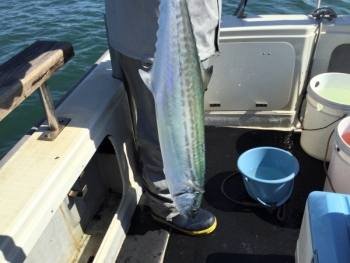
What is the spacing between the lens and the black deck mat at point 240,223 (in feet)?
6.59

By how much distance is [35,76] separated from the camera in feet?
4.78

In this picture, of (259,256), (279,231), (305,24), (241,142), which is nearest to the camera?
(259,256)

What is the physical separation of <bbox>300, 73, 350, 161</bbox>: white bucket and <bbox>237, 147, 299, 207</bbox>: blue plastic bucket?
Answer: 39 centimetres

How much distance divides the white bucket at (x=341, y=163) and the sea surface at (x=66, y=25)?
3.61 meters

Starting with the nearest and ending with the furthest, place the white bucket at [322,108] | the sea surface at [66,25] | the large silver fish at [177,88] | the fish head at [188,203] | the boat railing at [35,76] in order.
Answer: the large silver fish at [177,88] → the boat railing at [35,76] → the fish head at [188,203] → the white bucket at [322,108] → the sea surface at [66,25]

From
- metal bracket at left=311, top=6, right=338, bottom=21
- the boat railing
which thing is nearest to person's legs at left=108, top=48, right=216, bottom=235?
the boat railing

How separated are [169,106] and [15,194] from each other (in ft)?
2.45

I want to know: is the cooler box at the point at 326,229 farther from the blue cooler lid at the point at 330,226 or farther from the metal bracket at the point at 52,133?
the metal bracket at the point at 52,133

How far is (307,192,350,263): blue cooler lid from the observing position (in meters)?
1.21

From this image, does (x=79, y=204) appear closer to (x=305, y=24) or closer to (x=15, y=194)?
(x=15, y=194)

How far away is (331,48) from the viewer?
262 centimetres

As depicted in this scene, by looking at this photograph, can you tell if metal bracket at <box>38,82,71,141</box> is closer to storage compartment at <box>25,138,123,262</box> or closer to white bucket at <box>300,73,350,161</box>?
storage compartment at <box>25,138,123,262</box>

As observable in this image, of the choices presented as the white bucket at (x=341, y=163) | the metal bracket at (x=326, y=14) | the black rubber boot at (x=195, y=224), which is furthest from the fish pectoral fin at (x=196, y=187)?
the metal bracket at (x=326, y=14)

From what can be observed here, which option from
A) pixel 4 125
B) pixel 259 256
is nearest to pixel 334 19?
pixel 259 256
